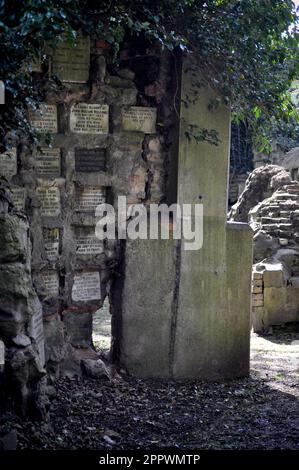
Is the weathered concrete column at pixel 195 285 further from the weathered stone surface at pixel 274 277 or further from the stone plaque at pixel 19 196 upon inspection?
the weathered stone surface at pixel 274 277

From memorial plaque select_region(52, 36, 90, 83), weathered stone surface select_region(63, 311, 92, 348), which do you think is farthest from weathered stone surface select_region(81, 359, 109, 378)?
memorial plaque select_region(52, 36, 90, 83)

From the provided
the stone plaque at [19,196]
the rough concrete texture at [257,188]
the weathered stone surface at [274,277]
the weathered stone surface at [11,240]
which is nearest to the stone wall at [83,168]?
the stone plaque at [19,196]

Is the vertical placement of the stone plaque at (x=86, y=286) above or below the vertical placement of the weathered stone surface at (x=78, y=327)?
above

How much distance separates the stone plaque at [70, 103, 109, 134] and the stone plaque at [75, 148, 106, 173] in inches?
6.3

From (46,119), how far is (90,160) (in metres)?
0.50

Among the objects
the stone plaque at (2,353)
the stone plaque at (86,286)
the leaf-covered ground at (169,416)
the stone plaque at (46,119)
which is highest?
the stone plaque at (46,119)

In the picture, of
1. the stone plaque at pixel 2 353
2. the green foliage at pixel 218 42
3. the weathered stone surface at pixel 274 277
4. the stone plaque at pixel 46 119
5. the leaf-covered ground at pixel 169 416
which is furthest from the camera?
the weathered stone surface at pixel 274 277

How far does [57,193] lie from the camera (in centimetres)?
508

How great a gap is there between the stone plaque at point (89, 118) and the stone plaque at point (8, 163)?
0.57 m

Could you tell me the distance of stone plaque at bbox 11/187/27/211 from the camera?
15.7 ft

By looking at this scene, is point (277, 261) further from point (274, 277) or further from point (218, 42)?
point (218, 42)

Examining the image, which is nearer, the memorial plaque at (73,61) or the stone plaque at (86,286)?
the memorial plaque at (73,61)

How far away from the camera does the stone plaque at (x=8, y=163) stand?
4.70 meters

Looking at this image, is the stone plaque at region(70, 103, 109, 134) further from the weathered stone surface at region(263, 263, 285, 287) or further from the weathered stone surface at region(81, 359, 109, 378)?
the weathered stone surface at region(263, 263, 285, 287)
